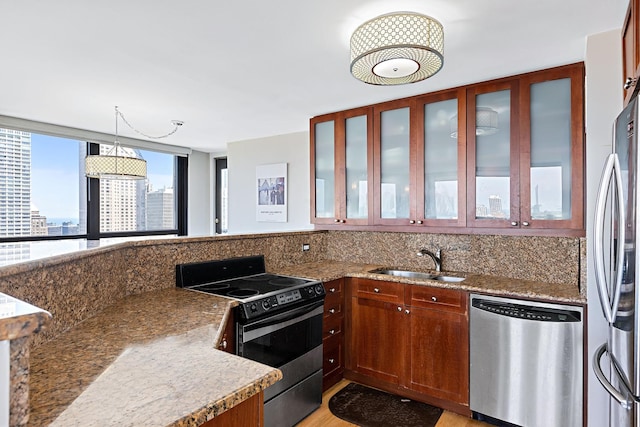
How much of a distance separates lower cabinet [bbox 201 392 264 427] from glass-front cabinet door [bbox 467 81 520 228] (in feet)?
6.91

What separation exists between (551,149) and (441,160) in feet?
2.42

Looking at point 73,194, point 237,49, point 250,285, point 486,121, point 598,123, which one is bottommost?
point 250,285

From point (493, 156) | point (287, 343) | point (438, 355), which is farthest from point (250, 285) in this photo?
point (493, 156)

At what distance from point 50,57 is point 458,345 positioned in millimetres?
3240

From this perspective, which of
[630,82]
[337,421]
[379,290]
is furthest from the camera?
[379,290]

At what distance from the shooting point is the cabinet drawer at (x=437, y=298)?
2.46 metres

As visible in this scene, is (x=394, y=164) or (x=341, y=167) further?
(x=341, y=167)

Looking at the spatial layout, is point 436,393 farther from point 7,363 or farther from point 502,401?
point 7,363

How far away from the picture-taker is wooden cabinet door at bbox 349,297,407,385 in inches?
107

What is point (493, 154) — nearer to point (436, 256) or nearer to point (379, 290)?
point (436, 256)

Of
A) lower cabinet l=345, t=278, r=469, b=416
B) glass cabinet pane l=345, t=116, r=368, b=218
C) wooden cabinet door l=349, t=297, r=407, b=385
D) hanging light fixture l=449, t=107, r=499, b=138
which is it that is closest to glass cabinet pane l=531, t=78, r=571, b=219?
hanging light fixture l=449, t=107, r=499, b=138

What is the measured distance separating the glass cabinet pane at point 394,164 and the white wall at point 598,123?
1.26 meters

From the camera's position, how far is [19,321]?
0.67 metres

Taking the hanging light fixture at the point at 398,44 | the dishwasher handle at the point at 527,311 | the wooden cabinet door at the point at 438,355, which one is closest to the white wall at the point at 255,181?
the wooden cabinet door at the point at 438,355
